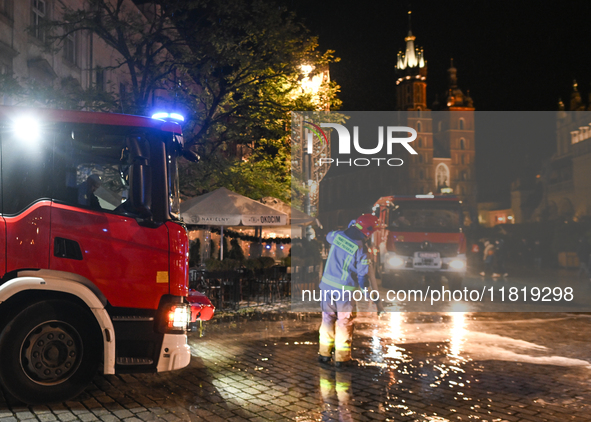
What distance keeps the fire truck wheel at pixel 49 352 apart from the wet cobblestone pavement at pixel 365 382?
0.57 ft

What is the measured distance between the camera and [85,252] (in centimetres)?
550

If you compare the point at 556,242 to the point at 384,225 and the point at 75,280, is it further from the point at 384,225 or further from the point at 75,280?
the point at 75,280

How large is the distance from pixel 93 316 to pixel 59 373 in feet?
2.01

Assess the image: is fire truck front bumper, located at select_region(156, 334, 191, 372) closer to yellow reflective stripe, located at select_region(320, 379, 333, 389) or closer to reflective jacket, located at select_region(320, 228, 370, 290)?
yellow reflective stripe, located at select_region(320, 379, 333, 389)

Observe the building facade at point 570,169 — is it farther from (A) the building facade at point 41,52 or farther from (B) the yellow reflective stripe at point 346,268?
(B) the yellow reflective stripe at point 346,268

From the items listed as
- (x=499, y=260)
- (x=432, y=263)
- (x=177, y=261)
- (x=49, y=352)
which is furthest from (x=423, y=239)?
(x=49, y=352)

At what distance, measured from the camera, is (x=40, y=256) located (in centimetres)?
539

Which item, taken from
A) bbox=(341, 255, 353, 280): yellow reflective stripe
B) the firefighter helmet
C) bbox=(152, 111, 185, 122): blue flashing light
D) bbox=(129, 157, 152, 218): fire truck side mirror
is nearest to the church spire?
the firefighter helmet

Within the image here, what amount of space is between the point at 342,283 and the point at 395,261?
10473 mm

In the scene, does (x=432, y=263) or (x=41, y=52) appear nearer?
(x=432, y=263)

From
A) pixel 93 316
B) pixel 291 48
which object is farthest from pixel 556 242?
pixel 93 316

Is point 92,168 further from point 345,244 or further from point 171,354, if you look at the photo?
point 345,244

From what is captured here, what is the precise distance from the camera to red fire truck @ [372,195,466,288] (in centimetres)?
1722

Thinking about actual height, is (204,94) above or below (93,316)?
above
